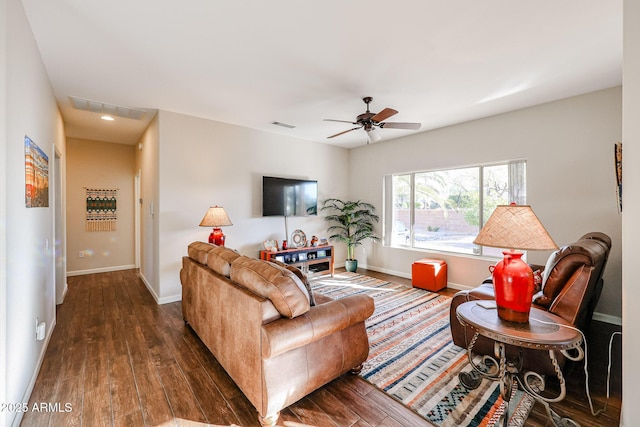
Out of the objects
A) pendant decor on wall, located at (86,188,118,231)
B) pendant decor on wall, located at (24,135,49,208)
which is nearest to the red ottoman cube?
pendant decor on wall, located at (24,135,49,208)

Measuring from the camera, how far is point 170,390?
1.98m

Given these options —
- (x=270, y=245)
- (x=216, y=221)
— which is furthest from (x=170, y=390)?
(x=270, y=245)

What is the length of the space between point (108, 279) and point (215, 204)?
266cm

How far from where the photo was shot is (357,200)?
6.14 meters

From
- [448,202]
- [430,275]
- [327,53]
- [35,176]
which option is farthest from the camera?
[448,202]

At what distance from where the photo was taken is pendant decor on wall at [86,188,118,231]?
5.44 metres

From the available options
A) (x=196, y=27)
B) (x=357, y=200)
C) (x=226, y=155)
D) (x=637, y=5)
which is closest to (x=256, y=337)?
(x=196, y=27)

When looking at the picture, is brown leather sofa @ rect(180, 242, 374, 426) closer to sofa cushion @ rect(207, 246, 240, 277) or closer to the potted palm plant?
sofa cushion @ rect(207, 246, 240, 277)

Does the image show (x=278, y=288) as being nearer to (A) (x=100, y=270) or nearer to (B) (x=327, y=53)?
(B) (x=327, y=53)

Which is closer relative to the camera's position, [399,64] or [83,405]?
[83,405]

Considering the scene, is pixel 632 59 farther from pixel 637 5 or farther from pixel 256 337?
pixel 256 337

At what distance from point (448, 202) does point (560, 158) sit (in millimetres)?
1578

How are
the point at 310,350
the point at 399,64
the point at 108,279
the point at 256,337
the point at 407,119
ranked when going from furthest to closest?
1. the point at 108,279
2. the point at 407,119
3. the point at 399,64
4. the point at 310,350
5. the point at 256,337

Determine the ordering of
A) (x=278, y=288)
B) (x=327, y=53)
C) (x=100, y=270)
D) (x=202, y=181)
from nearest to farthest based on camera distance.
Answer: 1. (x=278, y=288)
2. (x=327, y=53)
3. (x=202, y=181)
4. (x=100, y=270)
